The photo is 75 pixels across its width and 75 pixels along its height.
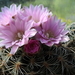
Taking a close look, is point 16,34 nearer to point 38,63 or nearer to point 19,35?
point 19,35

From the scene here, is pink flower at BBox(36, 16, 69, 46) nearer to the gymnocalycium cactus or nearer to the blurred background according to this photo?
the gymnocalycium cactus

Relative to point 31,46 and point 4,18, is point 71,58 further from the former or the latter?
point 4,18

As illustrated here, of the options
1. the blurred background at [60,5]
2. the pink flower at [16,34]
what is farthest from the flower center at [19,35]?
the blurred background at [60,5]

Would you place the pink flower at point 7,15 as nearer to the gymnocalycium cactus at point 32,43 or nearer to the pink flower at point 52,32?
the gymnocalycium cactus at point 32,43

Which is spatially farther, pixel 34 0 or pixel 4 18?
pixel 34 0

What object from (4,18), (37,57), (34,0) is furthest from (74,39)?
(34,0)

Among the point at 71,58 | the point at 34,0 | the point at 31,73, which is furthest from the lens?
the point at 34,0

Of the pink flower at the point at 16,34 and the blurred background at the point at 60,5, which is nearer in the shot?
the pink flower at the point at 16,34
